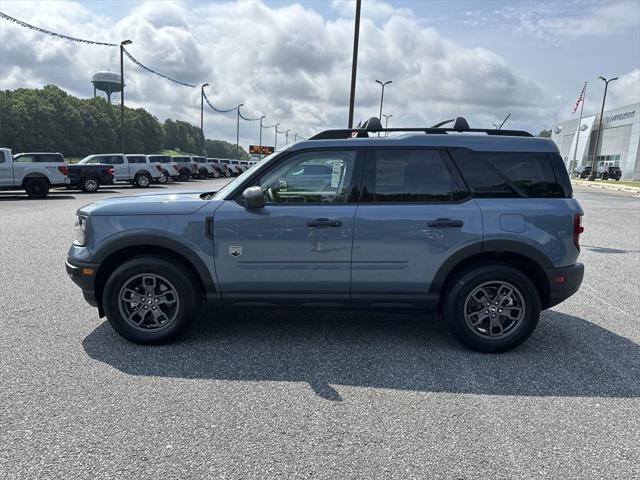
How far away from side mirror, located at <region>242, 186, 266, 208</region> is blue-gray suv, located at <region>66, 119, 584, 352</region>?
1cm

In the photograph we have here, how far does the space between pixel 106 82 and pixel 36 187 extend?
288 ft

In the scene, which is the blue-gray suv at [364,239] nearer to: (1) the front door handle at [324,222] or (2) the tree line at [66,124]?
(1) the front door handle at [324,222]

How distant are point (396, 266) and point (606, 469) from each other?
2.01 m

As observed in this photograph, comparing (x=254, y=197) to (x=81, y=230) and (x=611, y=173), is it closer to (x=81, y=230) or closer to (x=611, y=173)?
(x=81, y=230)

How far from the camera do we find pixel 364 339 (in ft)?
14.6

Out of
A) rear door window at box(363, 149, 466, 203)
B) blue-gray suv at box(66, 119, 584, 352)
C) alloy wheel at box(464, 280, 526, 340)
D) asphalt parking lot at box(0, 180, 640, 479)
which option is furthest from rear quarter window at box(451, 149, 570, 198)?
asphalt parking lot at box(0, 180, 640, 479)

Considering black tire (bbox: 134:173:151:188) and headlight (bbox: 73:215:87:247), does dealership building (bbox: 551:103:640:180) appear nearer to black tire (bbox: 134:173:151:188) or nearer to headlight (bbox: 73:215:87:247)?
black tire (bbox: 134:173:151:188)

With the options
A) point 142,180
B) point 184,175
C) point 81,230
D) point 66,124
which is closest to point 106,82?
point 66,124

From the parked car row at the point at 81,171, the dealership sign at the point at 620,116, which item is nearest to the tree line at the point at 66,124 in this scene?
the parked car row at the point at 81,171

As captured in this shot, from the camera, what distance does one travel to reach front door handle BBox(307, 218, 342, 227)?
4020 mm

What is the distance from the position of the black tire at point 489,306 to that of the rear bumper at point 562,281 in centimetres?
18

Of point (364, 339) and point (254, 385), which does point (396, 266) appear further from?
point (254, 385)

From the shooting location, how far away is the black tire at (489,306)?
4070 mm

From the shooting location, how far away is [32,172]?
18266mm
